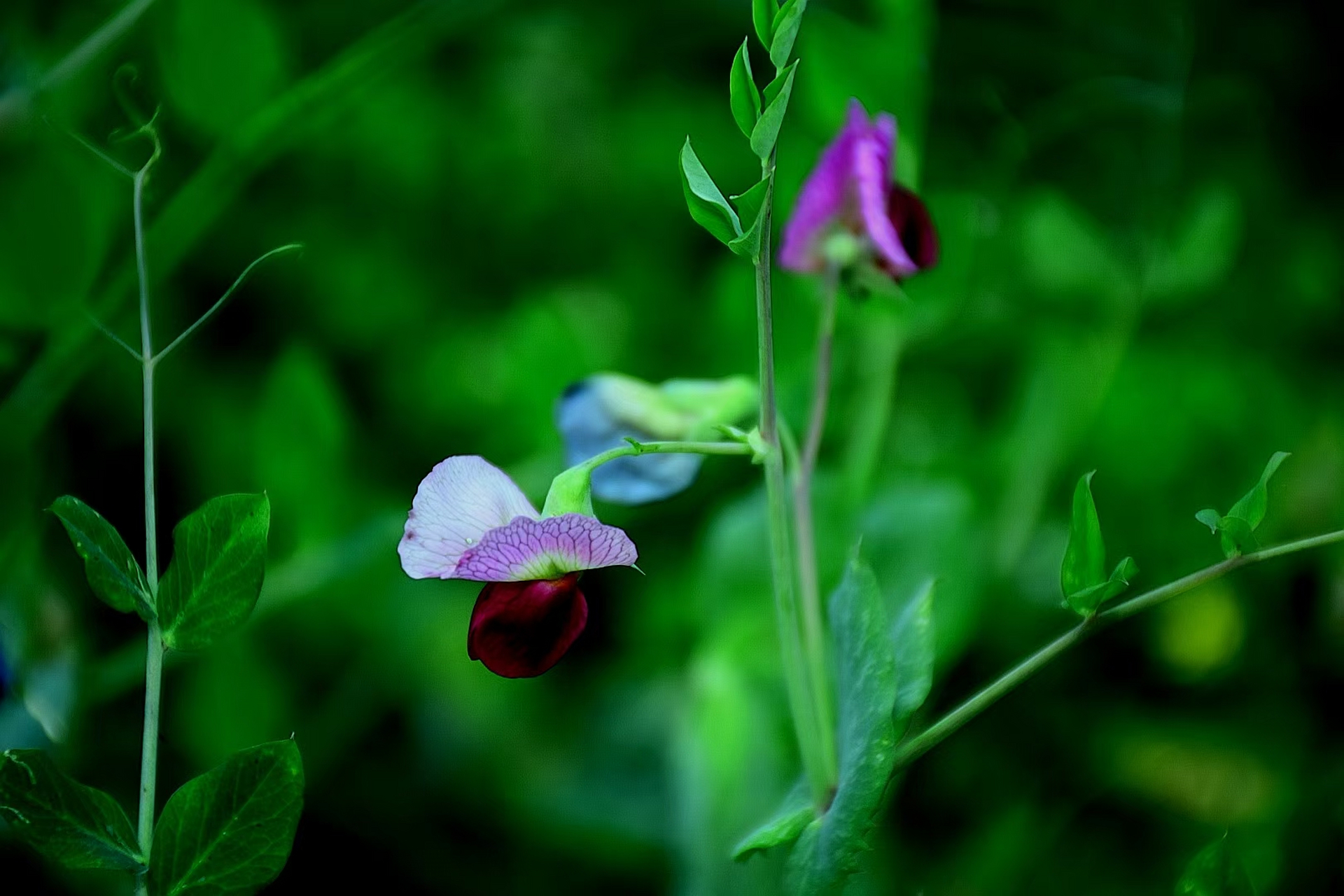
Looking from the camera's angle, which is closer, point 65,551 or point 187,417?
point 65,551

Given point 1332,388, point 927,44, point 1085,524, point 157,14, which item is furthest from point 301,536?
point 1332,388

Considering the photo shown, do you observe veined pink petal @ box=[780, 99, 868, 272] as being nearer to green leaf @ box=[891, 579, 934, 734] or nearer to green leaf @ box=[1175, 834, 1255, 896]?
green leaf @ box=[891, 579, 934, 734]

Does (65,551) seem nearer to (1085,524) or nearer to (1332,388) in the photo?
(1085,524)

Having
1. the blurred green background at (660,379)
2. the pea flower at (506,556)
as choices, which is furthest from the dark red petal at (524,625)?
the blurred green background at (660,379)

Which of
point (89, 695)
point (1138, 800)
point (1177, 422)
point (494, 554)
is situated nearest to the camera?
point (494, 554)

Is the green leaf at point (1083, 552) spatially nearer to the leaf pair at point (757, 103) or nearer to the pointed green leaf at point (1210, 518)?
the pointed green leaf at point (1210, 518)

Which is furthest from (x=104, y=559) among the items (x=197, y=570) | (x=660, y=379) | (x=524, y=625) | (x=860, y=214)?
(x=660, y=379)
